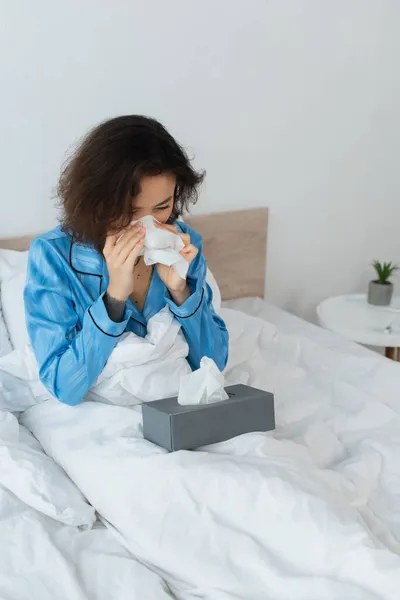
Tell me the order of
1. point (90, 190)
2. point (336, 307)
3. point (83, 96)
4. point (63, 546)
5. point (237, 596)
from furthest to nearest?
point (336, 307), point (83, 96), point (90, 190), point (63, 546), point (237, 596)

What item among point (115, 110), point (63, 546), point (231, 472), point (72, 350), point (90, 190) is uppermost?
point (115, 110)

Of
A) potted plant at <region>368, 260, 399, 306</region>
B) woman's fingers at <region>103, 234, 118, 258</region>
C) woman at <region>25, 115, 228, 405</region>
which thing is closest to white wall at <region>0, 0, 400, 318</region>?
potted plant at <region>368, 260, 399, 306</region>

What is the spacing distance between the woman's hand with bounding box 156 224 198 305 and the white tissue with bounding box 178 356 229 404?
8.6 inches

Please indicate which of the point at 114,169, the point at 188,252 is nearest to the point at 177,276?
the point at 188,252

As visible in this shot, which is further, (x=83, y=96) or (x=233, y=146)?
(x=233, y=146)

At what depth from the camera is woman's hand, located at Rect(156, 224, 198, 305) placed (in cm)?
150

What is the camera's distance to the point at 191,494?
1.17m

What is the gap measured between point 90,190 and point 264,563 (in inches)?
28.5

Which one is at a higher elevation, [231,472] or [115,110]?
[115,110]

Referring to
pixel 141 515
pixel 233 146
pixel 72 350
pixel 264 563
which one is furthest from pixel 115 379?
pixel 233 146

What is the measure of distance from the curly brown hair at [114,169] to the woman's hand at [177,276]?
126 mm

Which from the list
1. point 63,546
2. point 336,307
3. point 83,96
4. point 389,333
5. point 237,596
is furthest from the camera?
point 336,307

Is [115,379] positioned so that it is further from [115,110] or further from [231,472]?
[115,110]

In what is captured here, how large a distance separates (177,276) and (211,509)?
51cm
